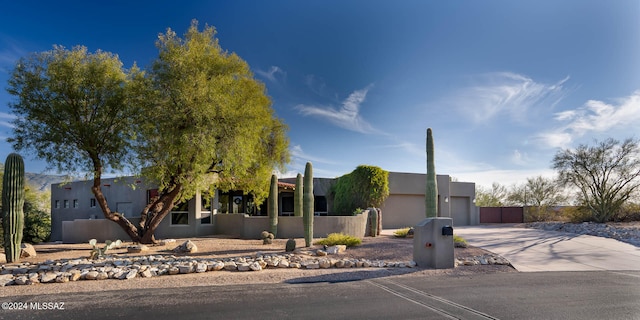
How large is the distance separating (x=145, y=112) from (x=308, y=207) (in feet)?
21.9

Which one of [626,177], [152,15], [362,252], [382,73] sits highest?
[152,15]

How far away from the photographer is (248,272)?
9.13m

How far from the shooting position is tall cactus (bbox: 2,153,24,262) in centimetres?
1089

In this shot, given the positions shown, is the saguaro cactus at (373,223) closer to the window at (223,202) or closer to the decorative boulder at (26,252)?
the window at (223,202)

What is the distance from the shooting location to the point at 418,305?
6328 mm

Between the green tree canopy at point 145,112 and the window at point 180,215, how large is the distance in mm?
3558

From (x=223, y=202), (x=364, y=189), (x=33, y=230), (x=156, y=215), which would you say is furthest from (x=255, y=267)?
(x=33, y=230)

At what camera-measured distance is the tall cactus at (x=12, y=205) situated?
10891 millimetres

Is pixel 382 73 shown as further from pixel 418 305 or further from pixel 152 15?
pixel 418 305

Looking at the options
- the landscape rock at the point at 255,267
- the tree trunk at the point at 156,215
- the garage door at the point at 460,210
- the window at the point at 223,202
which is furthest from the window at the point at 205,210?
the garage door at the point at 460,210

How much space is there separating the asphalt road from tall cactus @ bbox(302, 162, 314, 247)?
17.4ft

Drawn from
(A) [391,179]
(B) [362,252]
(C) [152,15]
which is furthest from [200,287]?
(A) [391,179]

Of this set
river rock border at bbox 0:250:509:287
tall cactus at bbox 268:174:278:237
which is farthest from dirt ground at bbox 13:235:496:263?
tall cactus at bbox 268:174:278:237

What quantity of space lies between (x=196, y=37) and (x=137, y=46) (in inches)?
115
